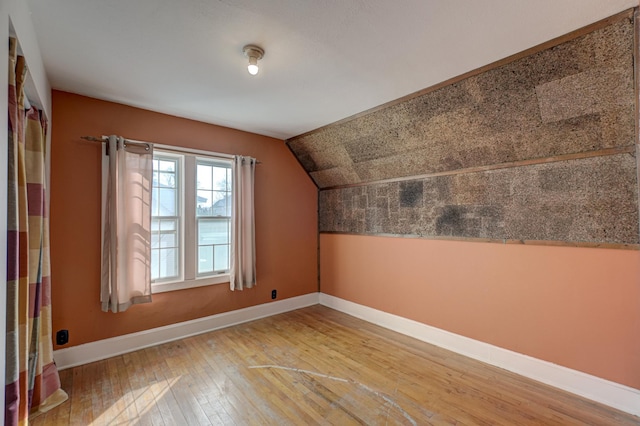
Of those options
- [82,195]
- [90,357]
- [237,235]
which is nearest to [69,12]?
[82,195]

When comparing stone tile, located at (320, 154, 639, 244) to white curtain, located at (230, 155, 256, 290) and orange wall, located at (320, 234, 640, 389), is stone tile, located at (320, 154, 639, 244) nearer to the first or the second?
orange wall, located at (320, 234, 640, 389)

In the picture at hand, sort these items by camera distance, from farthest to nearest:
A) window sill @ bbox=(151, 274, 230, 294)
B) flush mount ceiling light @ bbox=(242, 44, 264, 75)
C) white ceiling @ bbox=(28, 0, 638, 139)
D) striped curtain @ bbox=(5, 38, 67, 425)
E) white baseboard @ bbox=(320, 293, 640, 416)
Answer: window sill @ bbox=(151, 274, 230, 294) < white baseboard @ bbox=(320, 293, 640, 416) < flush mount ceiling light @ bbox=(242, 44, 264, 75) < white ceiling @ bbox=(28, 0, 638, 139) < striped curtain @ bbox=(5, 38, 67, 425)

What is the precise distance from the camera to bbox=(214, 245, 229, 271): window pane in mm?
3610

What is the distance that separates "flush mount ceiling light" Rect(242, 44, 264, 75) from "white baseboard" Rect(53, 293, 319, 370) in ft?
9.26

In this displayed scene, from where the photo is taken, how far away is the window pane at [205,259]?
11.4 feet

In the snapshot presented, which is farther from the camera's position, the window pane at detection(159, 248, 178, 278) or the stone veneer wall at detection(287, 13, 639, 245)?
the window pane at detection(159, 248, 178, 278)

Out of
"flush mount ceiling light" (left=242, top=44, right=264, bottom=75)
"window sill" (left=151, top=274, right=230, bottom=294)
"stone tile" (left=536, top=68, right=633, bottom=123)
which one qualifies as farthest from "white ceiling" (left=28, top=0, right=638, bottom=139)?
"window sill" (left=151, top=274, right=230, bottom=294)

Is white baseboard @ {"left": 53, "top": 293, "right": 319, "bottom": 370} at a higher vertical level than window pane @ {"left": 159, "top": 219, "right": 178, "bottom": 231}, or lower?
lower

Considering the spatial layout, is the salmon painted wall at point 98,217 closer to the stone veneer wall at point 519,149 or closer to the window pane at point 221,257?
the window pane at point 221,257

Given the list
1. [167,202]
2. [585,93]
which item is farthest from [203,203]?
[585,93]

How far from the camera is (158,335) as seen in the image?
10.2 feet

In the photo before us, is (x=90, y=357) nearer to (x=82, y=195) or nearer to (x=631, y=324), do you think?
(x=82, y=195)

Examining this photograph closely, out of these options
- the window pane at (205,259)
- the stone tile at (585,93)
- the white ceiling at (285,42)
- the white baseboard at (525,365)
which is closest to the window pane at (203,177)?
the window pane at (205,259)

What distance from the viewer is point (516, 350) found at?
8.46ft
